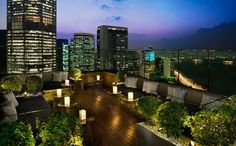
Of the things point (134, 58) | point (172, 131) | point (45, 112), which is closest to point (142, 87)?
point (134, 58)

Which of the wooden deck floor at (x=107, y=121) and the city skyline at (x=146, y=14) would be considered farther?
the city skyline at (x=146, y=14)

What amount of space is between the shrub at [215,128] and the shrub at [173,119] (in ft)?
0.94

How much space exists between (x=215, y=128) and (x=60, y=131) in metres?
1.75

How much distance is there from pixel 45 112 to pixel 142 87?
3.46m

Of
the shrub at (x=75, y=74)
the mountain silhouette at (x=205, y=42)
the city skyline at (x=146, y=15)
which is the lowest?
the shrub at (x=75, y=74)

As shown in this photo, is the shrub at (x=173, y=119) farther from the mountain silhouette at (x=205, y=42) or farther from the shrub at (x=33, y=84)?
the mountain silhouette at (x=205, y=42)

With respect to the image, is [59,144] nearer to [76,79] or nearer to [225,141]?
[225,141]

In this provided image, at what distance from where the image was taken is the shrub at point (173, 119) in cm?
325

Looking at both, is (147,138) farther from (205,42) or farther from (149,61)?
(205,42)

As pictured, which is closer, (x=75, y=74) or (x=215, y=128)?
(x=215, y=128)

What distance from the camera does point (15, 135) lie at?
251cm

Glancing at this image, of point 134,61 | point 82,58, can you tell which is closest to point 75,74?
point 82,58

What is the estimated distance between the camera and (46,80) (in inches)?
353

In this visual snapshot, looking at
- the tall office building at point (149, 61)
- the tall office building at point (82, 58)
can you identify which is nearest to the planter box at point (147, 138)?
the tall office building at point (149, 61)
